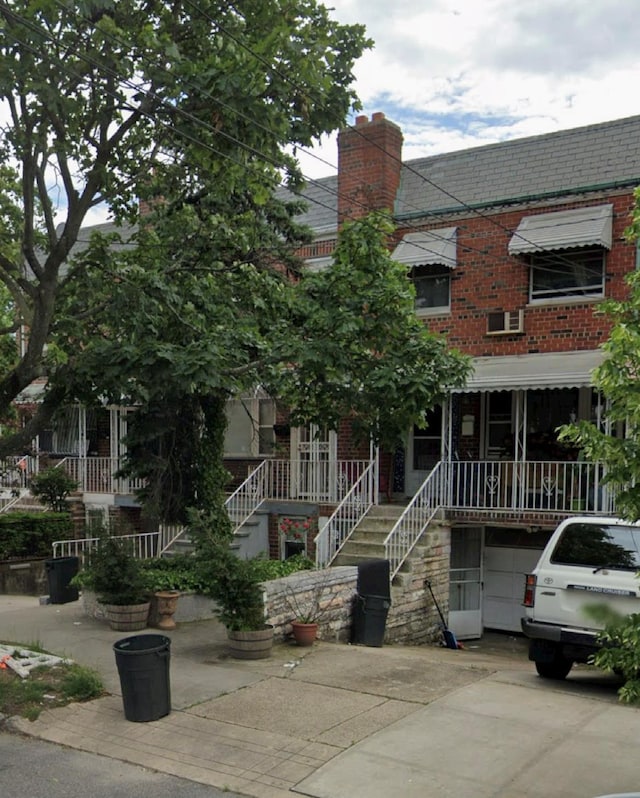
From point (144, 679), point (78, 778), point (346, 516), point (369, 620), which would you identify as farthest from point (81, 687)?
point (346, 516)

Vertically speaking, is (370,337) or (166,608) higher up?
(370,337)

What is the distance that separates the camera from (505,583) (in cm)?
1494

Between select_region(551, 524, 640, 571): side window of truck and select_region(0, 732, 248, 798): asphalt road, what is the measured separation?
4563 mm

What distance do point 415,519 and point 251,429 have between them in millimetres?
6048

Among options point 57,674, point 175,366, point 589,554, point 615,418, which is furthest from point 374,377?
point 615,418

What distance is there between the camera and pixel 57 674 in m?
8.17

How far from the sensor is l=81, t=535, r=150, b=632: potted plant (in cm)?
1038

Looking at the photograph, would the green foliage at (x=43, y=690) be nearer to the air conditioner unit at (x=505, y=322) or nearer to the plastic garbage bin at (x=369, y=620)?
the plastic garbage bin at (x=369, y=620)

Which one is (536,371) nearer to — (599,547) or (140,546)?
(599,547)

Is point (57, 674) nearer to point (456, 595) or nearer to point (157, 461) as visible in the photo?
point (157, 461)

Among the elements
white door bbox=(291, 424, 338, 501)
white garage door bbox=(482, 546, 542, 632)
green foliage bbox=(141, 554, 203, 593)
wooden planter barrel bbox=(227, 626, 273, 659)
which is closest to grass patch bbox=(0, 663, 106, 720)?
wooden planter barrel bbox=(227, 626, 273, 659)

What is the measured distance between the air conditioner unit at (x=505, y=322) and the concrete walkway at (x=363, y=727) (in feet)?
23.0

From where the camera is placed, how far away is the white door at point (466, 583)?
14328 millimetres

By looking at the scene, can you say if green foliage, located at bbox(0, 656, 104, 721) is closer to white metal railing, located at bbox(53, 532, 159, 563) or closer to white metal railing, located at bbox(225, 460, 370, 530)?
white metal railing, located at bbox(53, 532, 159, 563)
